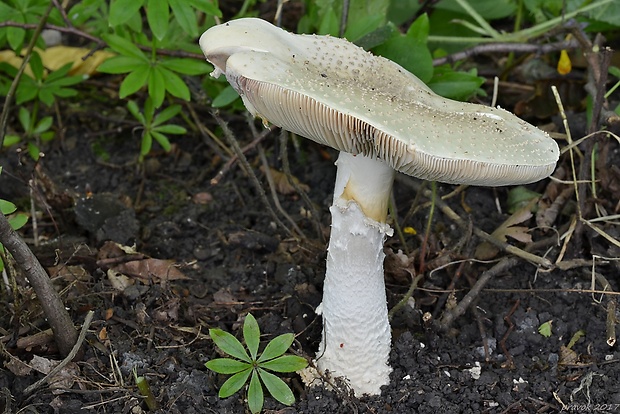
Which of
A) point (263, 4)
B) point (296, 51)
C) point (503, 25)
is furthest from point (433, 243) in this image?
point (263, 4)

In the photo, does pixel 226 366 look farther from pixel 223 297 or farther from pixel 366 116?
pixel 366 116

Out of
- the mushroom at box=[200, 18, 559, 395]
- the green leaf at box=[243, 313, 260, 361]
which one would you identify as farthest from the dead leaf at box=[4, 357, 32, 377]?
the mushroom at box=[200, 18, 559, 395]

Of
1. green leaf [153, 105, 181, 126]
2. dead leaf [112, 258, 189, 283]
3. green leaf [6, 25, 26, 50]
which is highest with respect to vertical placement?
green leaf [6, 25, 26, 50]

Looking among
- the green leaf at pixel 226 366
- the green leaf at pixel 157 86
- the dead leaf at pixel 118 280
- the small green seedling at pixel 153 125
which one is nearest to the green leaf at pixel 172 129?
the small green seedling at pixel 153 125

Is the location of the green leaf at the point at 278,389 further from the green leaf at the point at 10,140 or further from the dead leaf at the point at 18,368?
the green leaf at the point at 10,140

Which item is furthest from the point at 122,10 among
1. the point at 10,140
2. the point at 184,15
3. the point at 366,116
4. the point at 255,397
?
the point at 255,397

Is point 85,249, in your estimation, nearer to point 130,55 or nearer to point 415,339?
point 130,55

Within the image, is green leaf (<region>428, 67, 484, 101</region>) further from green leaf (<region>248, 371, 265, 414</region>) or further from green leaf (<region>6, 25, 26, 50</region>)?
green leaf (<region>6, 25, 26, 50</region>)
